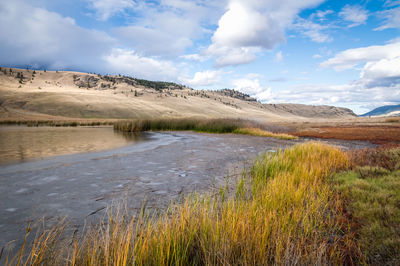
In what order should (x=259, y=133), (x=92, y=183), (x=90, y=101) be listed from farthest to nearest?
(x=90, y=101) < (x=259, y=133) < (x=92, y=183)

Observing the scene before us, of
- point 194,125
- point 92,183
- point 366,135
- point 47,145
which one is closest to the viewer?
point 92,183

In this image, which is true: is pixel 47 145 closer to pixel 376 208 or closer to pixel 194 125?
pixel 376 208

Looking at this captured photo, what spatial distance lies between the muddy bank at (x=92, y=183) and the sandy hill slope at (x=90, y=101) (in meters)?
22.4

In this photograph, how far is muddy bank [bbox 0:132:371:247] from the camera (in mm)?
3398

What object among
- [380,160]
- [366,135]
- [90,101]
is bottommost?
[380,160]

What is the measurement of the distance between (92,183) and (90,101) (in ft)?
174

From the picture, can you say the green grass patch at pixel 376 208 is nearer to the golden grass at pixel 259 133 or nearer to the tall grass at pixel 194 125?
the golden grass at pixel 259 133

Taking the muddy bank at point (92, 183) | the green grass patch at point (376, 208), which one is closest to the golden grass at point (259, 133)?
the muddy bank at point (92, 183)

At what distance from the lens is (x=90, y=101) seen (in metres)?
52.3

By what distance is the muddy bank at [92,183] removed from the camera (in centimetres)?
340

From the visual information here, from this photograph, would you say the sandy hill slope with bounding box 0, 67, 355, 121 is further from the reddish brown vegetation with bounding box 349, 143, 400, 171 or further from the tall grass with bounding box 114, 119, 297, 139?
the reddish brown vegetation with bounding box 349, 143, 400, 171

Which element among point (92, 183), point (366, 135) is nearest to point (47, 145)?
point (92, 183)

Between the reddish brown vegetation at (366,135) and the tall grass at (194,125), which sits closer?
the reddish brown vegetation at (366,135)

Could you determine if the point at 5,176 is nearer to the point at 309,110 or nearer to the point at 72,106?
the point at 72,106
